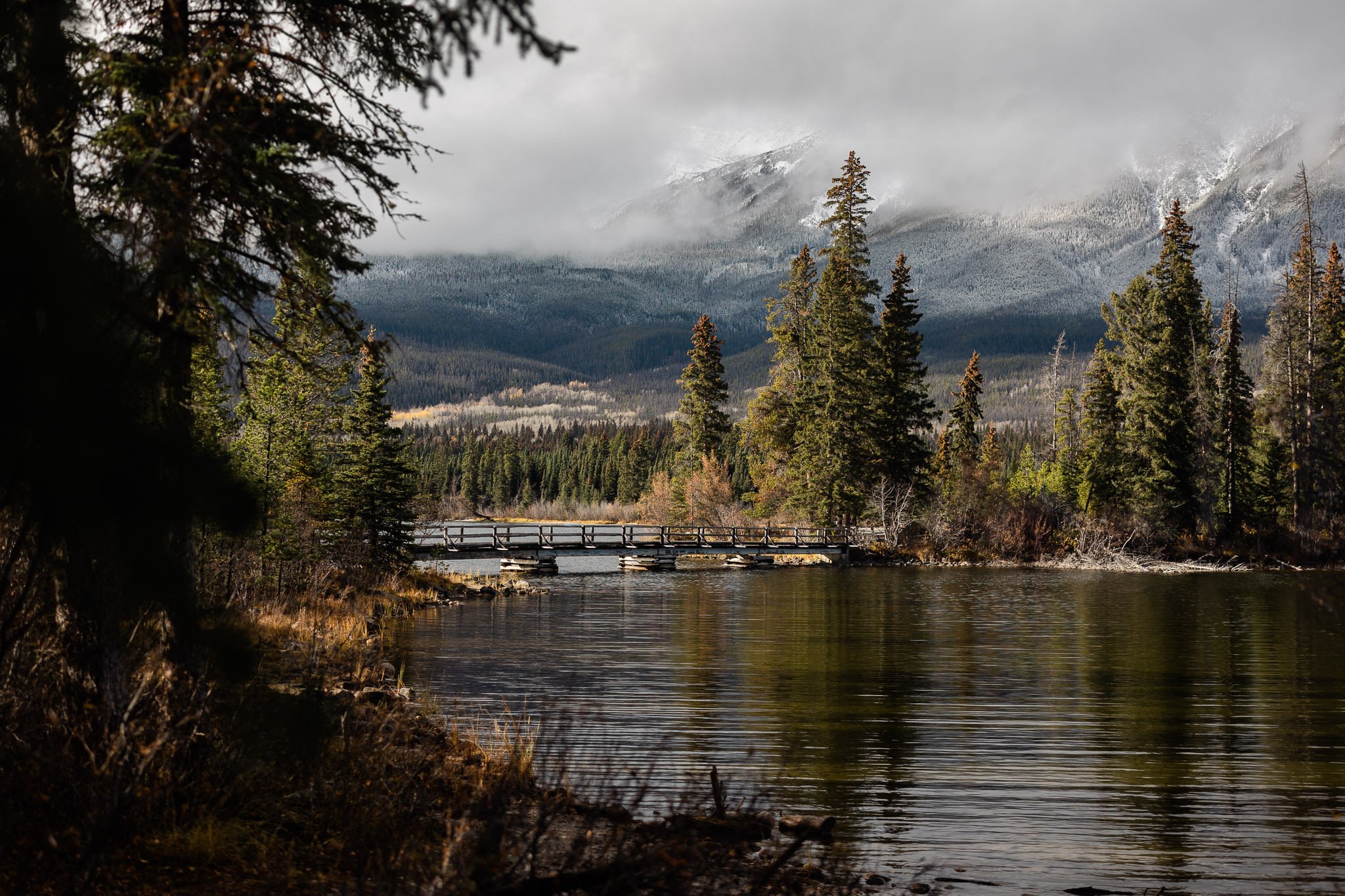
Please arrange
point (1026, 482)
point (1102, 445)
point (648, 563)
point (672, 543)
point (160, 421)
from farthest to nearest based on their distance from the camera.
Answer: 1. point (1026, 482)
2. point (1102, 445)
3. point (672, 543)
4. point (648, 563)
5. point (160, 421)

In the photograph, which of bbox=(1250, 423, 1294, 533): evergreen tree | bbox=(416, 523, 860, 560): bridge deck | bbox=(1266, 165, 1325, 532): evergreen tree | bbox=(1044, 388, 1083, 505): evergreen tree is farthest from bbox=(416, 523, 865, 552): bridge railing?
bbox=(1266, 165, 1325, 532): evergreen tree

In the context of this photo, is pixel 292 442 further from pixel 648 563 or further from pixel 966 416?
pixel 966 416

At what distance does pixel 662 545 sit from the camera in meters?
55.8

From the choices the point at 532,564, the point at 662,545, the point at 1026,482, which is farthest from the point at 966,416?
the point at 532,564

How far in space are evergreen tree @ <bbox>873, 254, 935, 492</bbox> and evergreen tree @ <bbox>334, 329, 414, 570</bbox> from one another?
30660 mm

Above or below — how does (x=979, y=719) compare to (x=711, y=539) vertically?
below

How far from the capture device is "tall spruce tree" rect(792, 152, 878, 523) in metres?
59.1

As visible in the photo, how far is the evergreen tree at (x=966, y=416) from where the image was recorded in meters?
73.6

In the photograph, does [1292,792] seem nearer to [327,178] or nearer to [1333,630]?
[327,178]

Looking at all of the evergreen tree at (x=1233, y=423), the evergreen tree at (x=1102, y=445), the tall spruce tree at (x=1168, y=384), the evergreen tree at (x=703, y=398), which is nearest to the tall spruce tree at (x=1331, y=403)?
the evergreen tree at (x=1233, y=423)

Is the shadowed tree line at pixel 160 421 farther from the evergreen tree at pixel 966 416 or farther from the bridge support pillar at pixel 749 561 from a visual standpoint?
the evergreen tree at pixel 966 416

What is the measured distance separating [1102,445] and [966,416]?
18.0m

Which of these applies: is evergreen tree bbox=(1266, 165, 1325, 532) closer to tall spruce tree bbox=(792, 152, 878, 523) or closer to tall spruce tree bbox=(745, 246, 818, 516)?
tall spruce tree bbox=(792, 152, 878, 523)

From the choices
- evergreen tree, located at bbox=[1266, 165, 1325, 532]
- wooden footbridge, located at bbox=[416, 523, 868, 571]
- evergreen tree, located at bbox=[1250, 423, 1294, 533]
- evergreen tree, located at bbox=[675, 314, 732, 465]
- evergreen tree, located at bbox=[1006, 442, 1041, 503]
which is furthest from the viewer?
evergreen tree, located at bbox=[675, 314, 732, 465]
